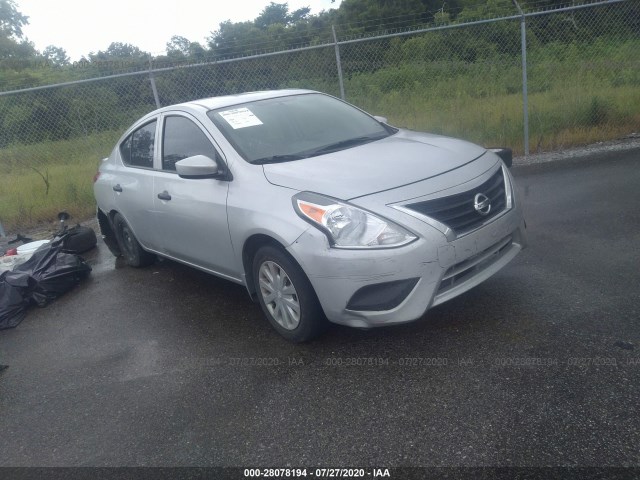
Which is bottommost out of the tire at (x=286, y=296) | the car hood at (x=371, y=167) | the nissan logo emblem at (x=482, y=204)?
the tire at (x=286, y=296)

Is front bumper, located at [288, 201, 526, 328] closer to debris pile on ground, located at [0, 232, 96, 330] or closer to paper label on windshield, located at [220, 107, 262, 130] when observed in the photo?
paper label on windshield, located at [220, 107, 262, 130]

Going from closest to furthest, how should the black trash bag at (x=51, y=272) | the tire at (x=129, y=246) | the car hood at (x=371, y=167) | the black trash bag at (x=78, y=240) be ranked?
1. the car hood at (x=371, y=167)
2. the black trash bag at (x=51, y=272)
3. the tire at (x=129, y=246)
4. the black trash bag at (x=78, y=240)

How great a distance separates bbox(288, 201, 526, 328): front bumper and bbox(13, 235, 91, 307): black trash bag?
323cm

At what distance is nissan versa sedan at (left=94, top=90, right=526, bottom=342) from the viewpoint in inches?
133

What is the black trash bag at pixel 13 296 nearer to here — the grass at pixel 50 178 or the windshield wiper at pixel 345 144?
the windshield wiper at pixel 345 144

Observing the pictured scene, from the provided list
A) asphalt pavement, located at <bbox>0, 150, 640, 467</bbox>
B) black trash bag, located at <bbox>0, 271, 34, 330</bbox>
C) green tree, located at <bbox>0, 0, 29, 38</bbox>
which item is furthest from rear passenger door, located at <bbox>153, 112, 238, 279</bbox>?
green tree, located at <bbox>0, 0, 29, 38</bbox>

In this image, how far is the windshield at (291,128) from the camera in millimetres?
4359

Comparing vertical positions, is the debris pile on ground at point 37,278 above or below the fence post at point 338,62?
below

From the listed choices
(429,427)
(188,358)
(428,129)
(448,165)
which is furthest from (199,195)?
(428,129)

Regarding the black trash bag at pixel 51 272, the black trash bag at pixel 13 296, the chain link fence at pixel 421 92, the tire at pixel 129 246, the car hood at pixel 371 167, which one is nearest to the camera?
the car hood at pixel 371 167

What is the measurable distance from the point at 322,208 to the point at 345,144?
1.17 meters

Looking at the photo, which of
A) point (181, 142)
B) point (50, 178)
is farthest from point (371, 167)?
point (50, 178)

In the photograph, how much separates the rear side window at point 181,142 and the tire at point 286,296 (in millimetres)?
1045

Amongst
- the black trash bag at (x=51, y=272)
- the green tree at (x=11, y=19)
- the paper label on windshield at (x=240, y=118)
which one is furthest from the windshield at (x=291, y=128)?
the green tree at (x=11, y=19)
